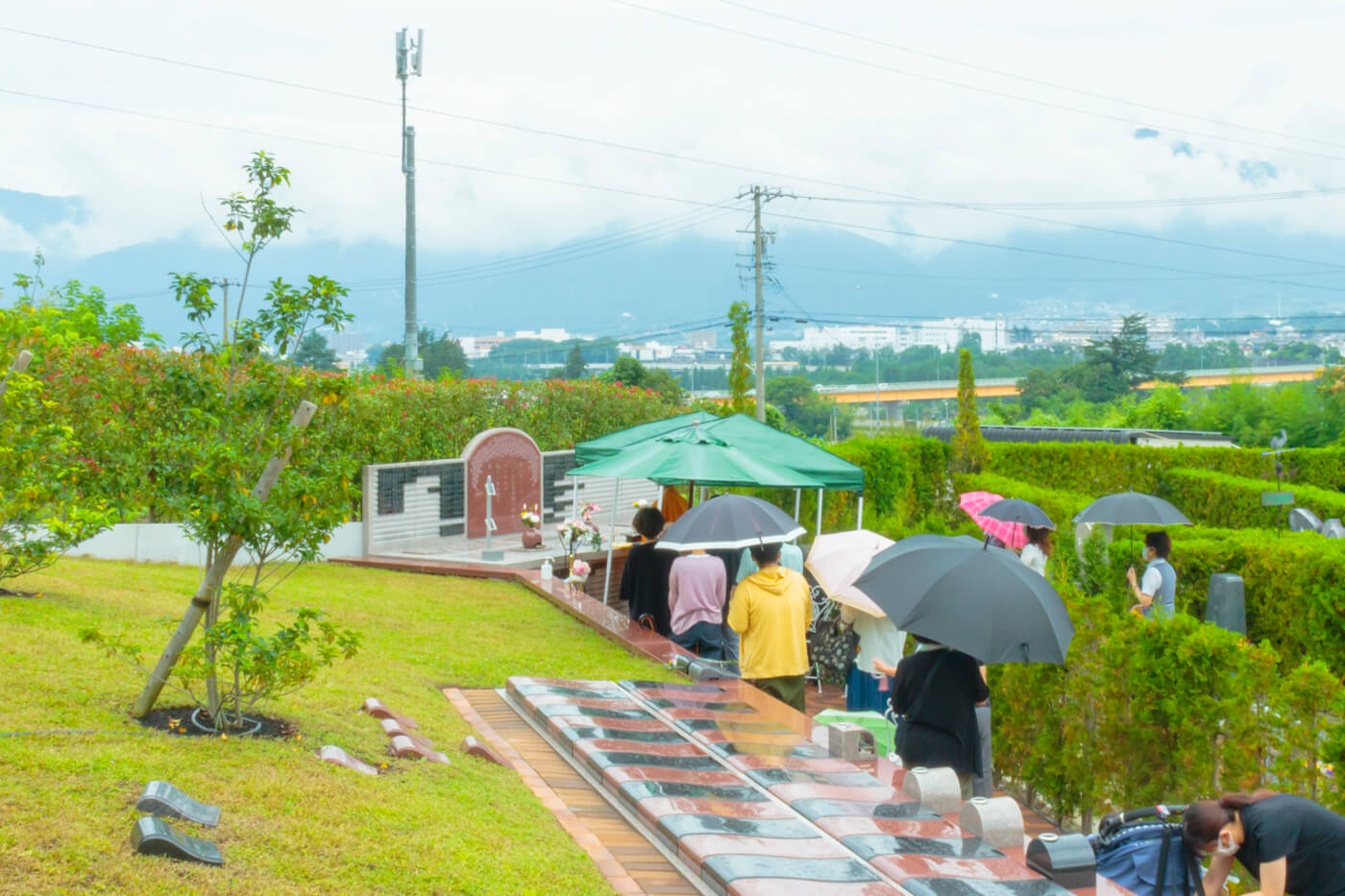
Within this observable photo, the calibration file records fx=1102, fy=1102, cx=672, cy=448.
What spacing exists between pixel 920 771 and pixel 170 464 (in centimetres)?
428

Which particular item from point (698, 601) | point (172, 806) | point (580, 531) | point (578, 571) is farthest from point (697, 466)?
point (172, 806)

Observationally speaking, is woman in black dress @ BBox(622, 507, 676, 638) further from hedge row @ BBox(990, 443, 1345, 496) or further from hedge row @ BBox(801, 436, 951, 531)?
hedge row @ BBox(990, 443, 1345, 496)

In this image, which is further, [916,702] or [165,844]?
[916,702]

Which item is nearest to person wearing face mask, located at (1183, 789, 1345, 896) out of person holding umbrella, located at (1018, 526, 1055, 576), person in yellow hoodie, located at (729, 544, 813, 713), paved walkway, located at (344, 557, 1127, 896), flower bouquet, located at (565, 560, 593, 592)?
paved walkway, located at (344, 557, 1127, 896)

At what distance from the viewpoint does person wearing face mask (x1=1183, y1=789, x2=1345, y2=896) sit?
4230mm

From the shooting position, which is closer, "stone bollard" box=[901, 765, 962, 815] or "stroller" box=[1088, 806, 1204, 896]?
"stroller" box=[1088, 806, 1204, 896]

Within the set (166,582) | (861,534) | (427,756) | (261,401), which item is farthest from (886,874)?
(166,582)

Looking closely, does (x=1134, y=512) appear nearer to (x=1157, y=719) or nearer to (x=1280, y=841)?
(x=1157, y=719)

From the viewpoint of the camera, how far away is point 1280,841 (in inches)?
167

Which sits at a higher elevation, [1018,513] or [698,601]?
[1018,513]

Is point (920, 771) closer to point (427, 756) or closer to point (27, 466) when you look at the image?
point (427, 756)

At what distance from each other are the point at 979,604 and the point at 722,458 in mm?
6018

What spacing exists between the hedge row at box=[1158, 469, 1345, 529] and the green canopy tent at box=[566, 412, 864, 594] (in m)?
8.16

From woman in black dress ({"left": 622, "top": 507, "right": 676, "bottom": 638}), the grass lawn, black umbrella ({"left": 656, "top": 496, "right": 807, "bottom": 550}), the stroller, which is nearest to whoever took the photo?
the grass lawn
